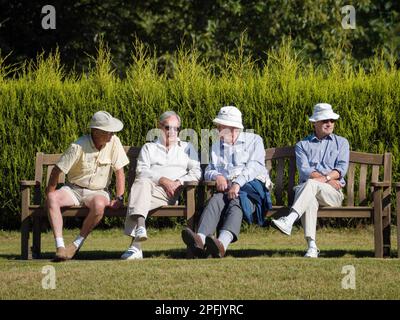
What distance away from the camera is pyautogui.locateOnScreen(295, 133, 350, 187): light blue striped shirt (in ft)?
32.7

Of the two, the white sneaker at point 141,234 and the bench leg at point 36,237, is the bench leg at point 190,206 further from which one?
the bench leg at point 36,237

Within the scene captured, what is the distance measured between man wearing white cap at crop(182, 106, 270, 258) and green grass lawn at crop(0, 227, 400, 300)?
21cm

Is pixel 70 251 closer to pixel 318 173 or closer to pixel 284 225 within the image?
pixel 284 225

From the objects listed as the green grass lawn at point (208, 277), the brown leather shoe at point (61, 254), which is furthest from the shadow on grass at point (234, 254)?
the brown leather shoe at point (61, 254)

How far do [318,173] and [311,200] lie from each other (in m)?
0.55

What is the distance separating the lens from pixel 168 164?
10.1 meters

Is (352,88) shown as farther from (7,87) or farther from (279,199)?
(7,87)

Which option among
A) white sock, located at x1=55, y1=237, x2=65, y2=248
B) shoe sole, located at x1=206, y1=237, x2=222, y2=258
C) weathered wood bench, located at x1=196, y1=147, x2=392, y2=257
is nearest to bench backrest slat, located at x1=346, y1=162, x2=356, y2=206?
weathered wood bench, located at x1=196, y1=147, x2=392, y2=257

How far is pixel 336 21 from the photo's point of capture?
18.2 meters

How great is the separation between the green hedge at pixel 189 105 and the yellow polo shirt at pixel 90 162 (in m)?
2.04

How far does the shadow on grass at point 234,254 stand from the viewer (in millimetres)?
9781

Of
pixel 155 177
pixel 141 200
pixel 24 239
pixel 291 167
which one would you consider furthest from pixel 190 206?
pixel 24 239

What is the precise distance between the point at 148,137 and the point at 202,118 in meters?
0.68
